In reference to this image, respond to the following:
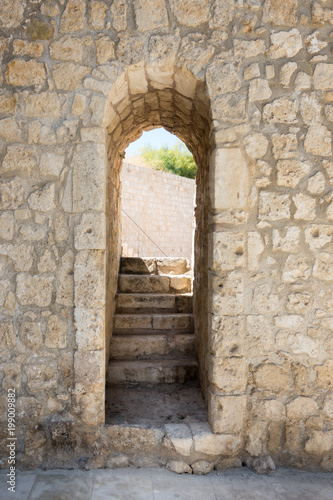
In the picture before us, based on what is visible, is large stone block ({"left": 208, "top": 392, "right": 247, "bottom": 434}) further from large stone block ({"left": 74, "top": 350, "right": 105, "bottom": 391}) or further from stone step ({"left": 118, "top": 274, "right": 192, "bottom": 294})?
stone step ({"left": 118, "top": 274, "right": 192, "bottom": 294})

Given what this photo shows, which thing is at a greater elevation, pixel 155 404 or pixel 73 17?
pixel 73 17

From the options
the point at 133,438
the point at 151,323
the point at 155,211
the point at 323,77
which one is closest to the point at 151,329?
the point at 151,323

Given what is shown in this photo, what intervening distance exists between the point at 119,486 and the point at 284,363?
1497 mm

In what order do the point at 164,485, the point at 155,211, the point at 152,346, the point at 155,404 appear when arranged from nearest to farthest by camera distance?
the point at 164,485, the point at 155,404, the point at 152,346, the point at 155,211

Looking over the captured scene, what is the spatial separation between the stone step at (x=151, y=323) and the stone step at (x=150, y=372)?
1.80 feet

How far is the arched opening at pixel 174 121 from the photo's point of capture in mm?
2965

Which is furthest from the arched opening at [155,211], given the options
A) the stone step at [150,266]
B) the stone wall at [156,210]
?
the stone step at [150,266]

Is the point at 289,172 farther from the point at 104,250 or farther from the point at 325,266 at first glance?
the point at 104,250

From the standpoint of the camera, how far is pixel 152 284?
5070mm

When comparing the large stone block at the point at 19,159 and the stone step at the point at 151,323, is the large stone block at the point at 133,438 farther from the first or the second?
the large stone block at the point at 19,159

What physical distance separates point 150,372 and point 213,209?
200 centimetres

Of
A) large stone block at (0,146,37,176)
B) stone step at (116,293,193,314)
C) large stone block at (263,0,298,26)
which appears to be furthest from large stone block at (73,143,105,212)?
stone step at (116,293,193,314)

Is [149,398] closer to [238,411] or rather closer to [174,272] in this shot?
[238,411]

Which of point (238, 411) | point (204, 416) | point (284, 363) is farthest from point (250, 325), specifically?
point (204, 416)
